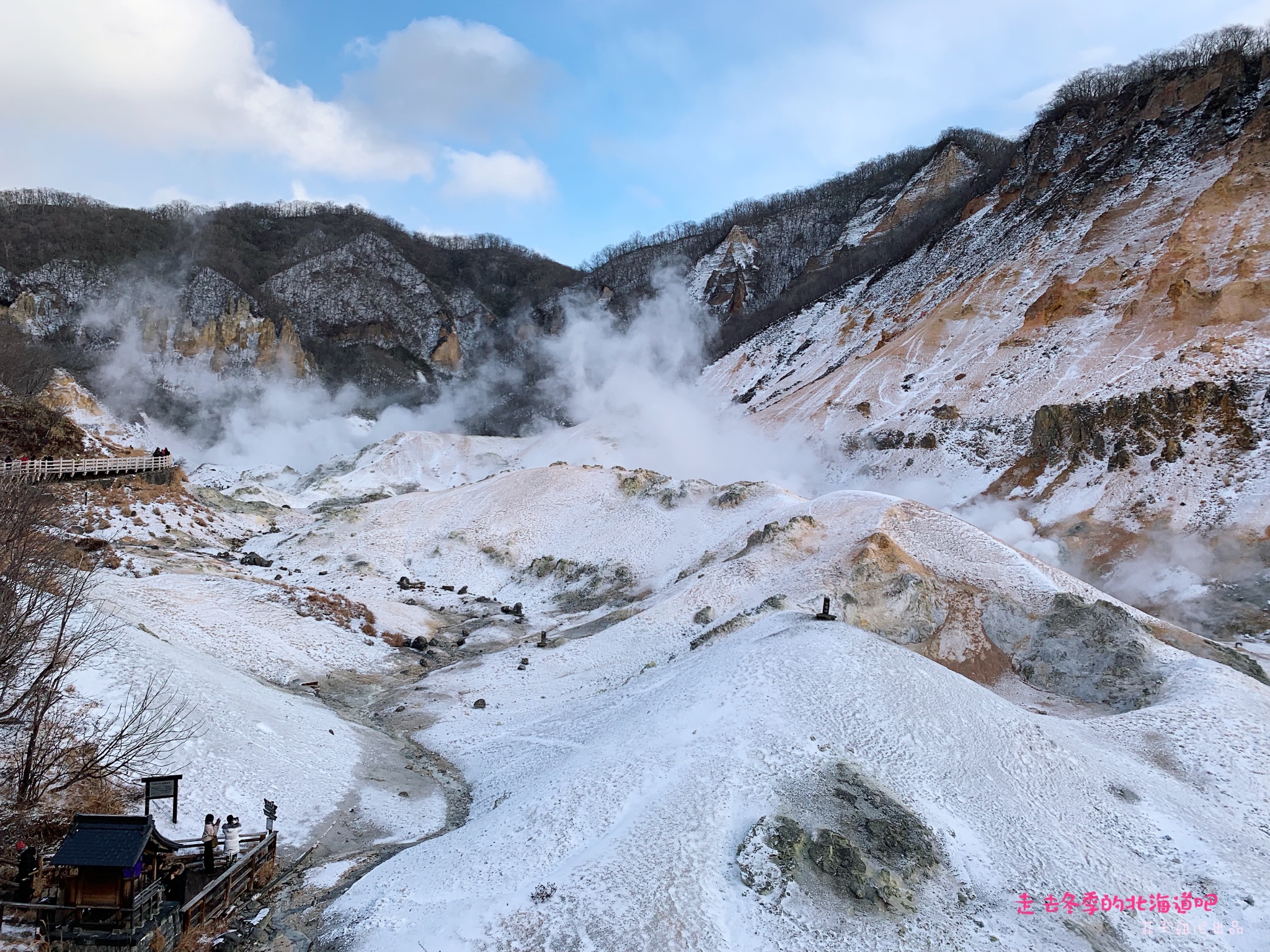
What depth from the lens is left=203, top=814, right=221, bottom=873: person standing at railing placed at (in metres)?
9.38

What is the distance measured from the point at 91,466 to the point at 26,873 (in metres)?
31.7

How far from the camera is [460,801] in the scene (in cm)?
1399

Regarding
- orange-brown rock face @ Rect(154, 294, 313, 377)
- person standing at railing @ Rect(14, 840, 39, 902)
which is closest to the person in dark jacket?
person standing at railing @ Rect(14, 840, 39, 902)

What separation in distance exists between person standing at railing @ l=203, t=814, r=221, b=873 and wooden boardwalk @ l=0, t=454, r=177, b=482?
2502 cm

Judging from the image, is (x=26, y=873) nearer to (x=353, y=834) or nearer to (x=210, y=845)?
(x=210, y=845)

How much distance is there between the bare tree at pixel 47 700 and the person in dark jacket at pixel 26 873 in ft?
3.99

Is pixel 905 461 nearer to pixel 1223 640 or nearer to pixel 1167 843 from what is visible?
pixel 1223 640

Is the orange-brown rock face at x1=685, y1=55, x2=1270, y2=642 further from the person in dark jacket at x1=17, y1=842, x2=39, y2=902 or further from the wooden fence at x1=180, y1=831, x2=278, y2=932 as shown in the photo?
the person in dark jacket at x1=17, y1=842, x2=39, y2=902

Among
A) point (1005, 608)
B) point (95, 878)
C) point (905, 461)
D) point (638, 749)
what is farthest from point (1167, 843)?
point (905, 461)

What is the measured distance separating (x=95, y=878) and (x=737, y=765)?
27.4ft

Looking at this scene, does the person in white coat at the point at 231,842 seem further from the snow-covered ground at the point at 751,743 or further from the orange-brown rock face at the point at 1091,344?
the orange-brown rock face at the point at 1091,344

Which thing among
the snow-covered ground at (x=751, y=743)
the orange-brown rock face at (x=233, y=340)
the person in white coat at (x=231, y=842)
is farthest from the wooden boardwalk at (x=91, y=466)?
the orange-brown rock face at (x=233, y=340)

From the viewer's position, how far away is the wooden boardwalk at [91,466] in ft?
98.7

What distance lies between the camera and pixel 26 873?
8.12m
